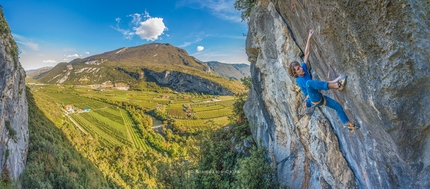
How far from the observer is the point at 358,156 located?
214 inches

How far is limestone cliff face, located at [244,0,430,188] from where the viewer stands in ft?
10.9

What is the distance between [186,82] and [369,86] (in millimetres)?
178798

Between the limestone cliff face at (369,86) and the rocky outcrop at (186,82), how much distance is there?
151499mm

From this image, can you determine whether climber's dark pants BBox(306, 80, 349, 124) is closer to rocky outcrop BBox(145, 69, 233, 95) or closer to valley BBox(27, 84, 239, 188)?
valley BBox(27, 84, 239, 188)

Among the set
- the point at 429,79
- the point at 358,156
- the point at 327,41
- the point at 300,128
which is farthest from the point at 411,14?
the point at 300,128

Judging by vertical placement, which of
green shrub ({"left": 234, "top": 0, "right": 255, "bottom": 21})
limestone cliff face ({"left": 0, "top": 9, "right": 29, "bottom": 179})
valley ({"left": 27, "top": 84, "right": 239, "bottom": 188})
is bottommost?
valley ({"left": 27, "top": 84, "right": 239, "bottom": 188})

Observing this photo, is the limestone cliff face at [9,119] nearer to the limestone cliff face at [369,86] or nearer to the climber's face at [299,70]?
the climber's face at [299,70]

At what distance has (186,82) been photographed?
180125mm

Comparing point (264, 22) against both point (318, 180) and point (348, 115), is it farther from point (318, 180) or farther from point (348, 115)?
point (318, 180)

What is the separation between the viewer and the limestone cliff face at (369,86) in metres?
3.33

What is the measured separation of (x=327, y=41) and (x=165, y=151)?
67.0 meters

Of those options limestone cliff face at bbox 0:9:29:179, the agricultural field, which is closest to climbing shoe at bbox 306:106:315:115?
limestone cliff face at bbox 0:9:29:179

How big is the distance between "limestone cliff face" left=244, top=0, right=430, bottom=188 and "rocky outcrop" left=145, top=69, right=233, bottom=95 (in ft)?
497

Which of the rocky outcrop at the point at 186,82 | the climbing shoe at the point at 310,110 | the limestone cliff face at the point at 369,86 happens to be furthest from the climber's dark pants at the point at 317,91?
the rocky outcrop at the point at 186,82
